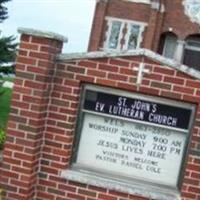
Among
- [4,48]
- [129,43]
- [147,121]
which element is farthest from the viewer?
[129,43]

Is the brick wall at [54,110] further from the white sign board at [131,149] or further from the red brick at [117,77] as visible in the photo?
the white sign board at [131,149]

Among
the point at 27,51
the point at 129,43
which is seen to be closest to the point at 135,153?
the point at 27,51

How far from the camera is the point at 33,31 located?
682 cm

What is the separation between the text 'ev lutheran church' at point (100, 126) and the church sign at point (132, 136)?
10 mm

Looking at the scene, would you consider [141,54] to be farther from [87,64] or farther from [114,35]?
[114,35]

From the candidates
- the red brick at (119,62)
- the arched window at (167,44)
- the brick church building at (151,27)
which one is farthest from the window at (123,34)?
the red brick at (119,62)

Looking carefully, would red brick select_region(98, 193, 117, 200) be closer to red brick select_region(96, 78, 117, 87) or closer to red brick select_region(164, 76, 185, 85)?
red brick select_region(96, 78, 117, 87)

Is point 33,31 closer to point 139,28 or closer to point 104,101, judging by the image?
point 104,101

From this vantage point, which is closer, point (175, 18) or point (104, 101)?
point (104, 101)

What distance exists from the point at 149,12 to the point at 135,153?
33271 millimetres

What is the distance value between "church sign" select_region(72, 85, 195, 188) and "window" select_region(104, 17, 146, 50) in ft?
104

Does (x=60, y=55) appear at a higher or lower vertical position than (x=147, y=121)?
higher

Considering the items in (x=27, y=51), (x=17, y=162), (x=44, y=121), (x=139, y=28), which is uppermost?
(x=139, y=28)

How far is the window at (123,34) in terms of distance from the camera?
38.9 m
